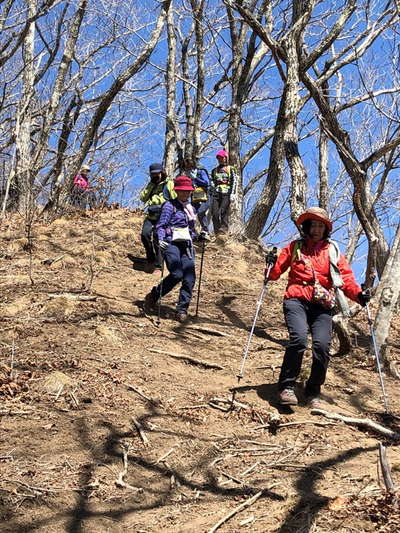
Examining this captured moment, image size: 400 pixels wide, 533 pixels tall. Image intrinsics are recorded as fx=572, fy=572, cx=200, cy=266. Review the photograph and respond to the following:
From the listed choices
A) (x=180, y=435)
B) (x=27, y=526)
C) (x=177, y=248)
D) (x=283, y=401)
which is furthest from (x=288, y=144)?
(x=27, y=526)

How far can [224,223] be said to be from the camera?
12.0 meters

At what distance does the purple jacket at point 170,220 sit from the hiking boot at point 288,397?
317 cm

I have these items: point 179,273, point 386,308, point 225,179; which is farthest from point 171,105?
point 386,308

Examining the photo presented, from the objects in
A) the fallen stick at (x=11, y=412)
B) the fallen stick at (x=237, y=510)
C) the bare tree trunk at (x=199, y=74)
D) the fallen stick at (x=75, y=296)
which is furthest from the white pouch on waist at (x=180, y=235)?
the bare tree trunk at (x=199, y=74)

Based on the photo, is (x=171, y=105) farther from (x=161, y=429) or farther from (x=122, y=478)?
(x=122, y=478)

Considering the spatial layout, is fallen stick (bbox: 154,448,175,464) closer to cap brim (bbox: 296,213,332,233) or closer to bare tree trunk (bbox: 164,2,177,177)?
cap brim (bbox: 296,213,332,233)

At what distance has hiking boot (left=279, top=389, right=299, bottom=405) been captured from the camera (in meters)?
5.02

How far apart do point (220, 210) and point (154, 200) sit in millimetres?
2770

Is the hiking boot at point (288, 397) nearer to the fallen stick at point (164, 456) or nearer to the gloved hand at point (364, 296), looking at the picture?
the gloved hand at point (364, 296)

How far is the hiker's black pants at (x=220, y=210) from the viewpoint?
38.7ft

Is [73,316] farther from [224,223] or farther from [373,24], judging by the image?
[373,24]

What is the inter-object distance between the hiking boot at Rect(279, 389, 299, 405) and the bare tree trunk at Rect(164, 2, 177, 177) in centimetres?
1082

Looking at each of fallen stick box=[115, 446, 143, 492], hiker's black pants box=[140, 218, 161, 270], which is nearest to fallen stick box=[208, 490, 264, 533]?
fallen stick box=[115, 446, 143, 492]

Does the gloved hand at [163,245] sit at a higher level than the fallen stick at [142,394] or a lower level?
higher
